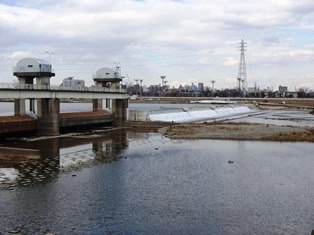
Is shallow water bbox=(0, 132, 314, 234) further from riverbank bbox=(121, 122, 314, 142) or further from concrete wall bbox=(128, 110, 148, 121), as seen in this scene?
concrete wall bbox=(128, 110, 148, 121)

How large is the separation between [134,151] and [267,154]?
14.1 metres

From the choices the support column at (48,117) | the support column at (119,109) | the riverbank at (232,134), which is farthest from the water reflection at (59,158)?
the support column at (119,109)

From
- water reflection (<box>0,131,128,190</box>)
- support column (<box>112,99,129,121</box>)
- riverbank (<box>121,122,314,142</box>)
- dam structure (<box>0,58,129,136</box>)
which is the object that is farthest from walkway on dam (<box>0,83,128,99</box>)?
riverbank (<box>121,122,314,142</box>)

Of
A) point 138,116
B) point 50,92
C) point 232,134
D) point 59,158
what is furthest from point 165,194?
point 138,116

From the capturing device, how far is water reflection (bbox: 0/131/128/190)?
104 ft

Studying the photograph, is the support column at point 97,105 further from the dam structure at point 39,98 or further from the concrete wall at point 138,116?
the dam structure at point 39,98

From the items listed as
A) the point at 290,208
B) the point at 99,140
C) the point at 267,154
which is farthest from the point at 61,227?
the point at 99,140

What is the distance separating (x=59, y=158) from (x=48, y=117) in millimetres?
21512

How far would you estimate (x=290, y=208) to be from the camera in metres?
24.8

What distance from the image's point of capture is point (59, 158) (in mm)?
41781

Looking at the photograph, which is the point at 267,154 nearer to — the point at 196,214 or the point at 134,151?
the point at 134,151

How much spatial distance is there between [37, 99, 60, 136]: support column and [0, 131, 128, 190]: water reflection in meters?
3.82

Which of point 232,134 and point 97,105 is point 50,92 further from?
point 232,134

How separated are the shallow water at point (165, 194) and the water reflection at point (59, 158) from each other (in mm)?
134
